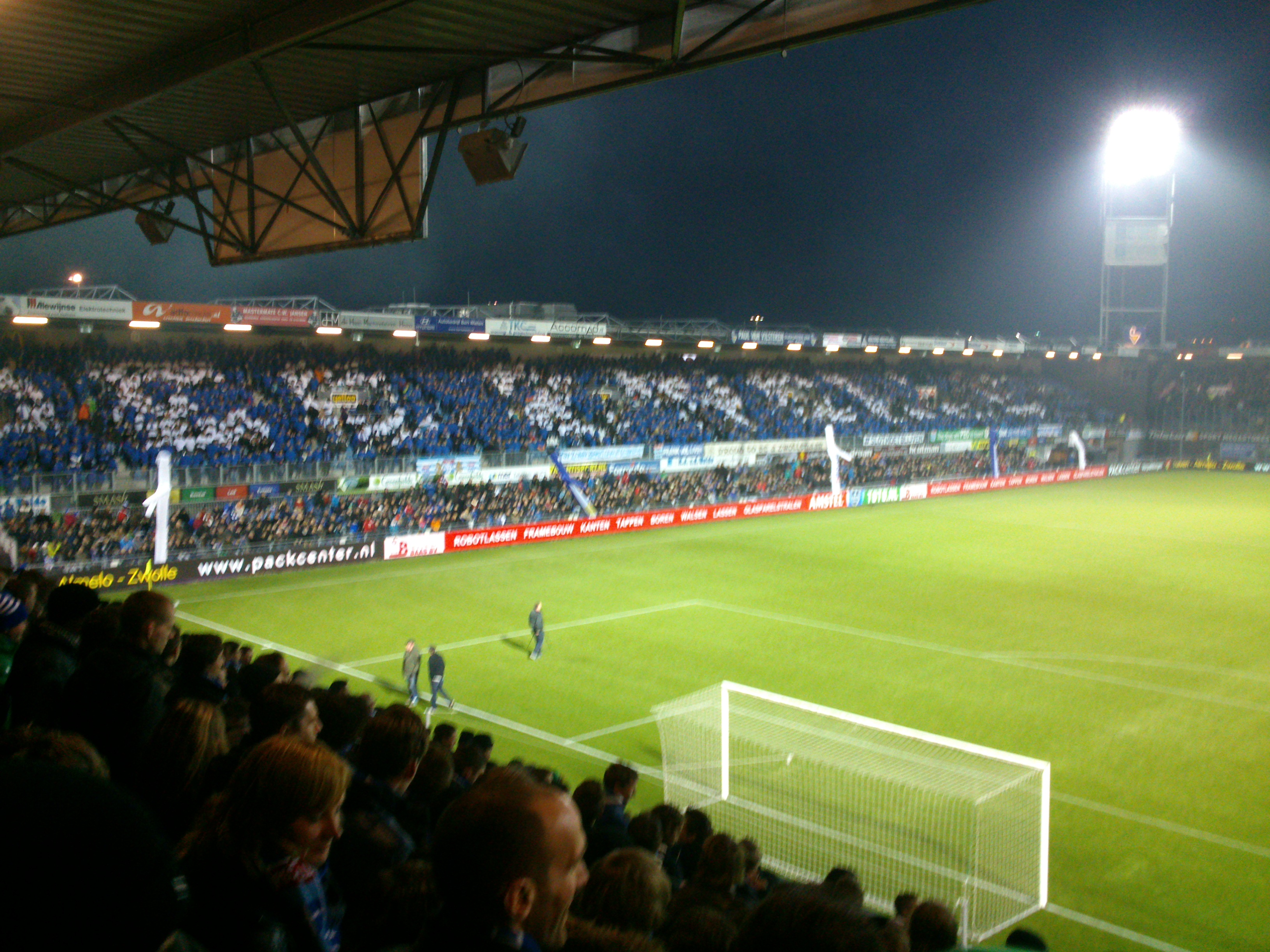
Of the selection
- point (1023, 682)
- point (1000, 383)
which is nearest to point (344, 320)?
point (1023, 682)

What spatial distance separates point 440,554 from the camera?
31.9m

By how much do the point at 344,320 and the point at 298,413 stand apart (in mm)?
3672

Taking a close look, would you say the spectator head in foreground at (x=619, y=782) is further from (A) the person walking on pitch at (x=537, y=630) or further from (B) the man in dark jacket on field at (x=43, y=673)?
(A) the person walking on pitch at (x=537, y=630)

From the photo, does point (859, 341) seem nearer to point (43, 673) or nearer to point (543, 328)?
point (543, 328)

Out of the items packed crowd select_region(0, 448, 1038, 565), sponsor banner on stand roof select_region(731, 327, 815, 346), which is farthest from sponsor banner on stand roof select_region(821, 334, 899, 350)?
packed crowd select_region(0, 448, 1038, 565)

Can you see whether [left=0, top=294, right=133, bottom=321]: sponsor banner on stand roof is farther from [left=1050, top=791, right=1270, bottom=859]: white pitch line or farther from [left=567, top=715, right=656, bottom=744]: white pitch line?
[left=1050, top=791, right=1270, bottom=859]: white pitch line

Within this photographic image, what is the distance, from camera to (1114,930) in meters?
9.77

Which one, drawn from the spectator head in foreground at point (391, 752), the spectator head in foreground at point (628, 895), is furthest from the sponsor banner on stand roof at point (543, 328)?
the spectator head in foreground at point (628, 895)

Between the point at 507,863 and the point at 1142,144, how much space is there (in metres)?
77.5

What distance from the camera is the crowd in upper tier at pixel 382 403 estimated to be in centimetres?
2967

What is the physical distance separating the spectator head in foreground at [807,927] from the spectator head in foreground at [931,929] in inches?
143

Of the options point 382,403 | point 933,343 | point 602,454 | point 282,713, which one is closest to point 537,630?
point 282,713

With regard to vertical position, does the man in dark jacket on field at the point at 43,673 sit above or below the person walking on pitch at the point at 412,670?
above

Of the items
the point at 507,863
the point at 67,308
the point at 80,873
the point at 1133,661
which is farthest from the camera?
the point at 67,308
